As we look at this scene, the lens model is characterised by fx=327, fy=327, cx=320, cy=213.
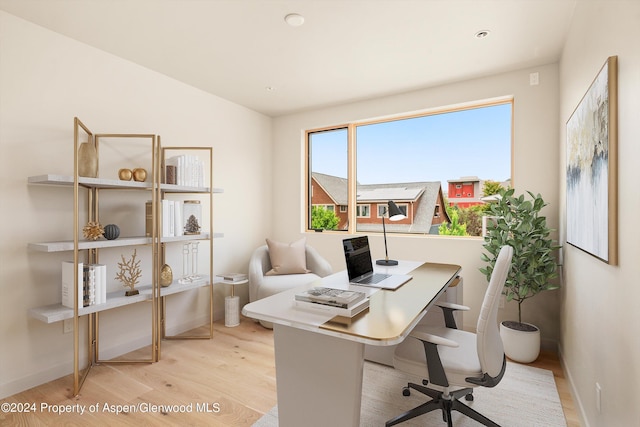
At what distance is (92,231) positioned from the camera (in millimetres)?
2465

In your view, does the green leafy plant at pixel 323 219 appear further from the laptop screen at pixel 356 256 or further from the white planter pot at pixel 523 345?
the white planter pot at pixel 523 345

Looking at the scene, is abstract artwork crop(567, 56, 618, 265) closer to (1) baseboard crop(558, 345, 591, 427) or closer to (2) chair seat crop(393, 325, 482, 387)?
(2) chair seat crop(393, 325, 482, 387)

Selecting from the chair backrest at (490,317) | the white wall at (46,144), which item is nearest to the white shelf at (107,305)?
the white wall at (46,144)

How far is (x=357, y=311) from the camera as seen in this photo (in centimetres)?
148

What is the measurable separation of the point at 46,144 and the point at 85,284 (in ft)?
3.61

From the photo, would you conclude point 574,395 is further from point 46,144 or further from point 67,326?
point 46,144

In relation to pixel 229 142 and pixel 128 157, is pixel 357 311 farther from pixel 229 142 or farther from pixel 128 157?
pixel 229 142

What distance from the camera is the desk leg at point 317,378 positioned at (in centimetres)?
140

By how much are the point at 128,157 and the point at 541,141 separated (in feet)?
12.7

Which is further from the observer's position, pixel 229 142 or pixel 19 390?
pixel 229 142

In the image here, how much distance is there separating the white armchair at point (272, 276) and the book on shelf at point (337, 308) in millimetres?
1878

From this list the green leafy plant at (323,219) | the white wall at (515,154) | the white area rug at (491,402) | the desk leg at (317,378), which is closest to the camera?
the desk leg at (317,378)

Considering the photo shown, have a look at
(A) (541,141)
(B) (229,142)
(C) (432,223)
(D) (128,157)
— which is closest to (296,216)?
(B) (229,142)

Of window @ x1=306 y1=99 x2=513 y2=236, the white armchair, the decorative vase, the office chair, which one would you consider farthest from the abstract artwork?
the decorative vase
